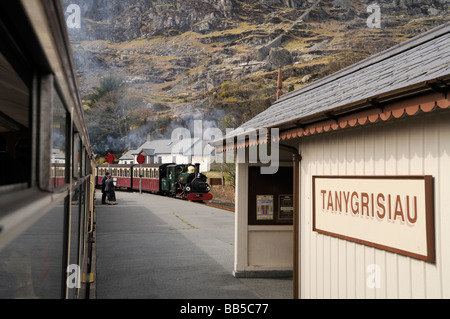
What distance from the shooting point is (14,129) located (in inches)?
68.7

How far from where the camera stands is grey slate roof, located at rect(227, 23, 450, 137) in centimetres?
336

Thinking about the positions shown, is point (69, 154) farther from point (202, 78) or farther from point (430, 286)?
point (202, 78)

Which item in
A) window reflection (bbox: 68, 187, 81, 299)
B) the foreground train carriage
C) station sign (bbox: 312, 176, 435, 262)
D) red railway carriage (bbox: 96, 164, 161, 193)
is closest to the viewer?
the foreground train carriage

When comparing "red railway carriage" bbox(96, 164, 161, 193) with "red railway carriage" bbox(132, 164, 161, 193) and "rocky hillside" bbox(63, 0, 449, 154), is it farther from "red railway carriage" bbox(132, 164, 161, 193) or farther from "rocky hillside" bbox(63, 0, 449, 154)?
"rocky hillside" bbox(63, 0, 449, 154)

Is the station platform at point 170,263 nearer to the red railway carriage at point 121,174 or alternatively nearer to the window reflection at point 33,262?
the window reflection at point 33,262

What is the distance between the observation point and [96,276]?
774cm

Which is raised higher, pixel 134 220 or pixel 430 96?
pixel 430 96

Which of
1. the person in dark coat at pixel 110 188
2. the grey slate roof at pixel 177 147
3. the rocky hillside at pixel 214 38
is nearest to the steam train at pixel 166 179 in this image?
the person in dark coat at pixel 110 188

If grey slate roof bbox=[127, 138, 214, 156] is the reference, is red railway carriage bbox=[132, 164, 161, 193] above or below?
below

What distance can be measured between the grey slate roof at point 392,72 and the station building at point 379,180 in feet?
0.07

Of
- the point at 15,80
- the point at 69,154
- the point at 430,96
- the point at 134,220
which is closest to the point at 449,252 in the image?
the point at 430,96

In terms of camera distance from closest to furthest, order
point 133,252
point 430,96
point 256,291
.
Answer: point 430,96, point 256,291, point 133,252

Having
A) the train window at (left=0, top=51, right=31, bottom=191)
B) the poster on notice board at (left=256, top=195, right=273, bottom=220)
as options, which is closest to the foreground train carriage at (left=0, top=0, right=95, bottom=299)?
the train window at (left=0, top=51, right=31, bottom=191)

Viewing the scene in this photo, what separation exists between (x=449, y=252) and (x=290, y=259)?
192 inches
